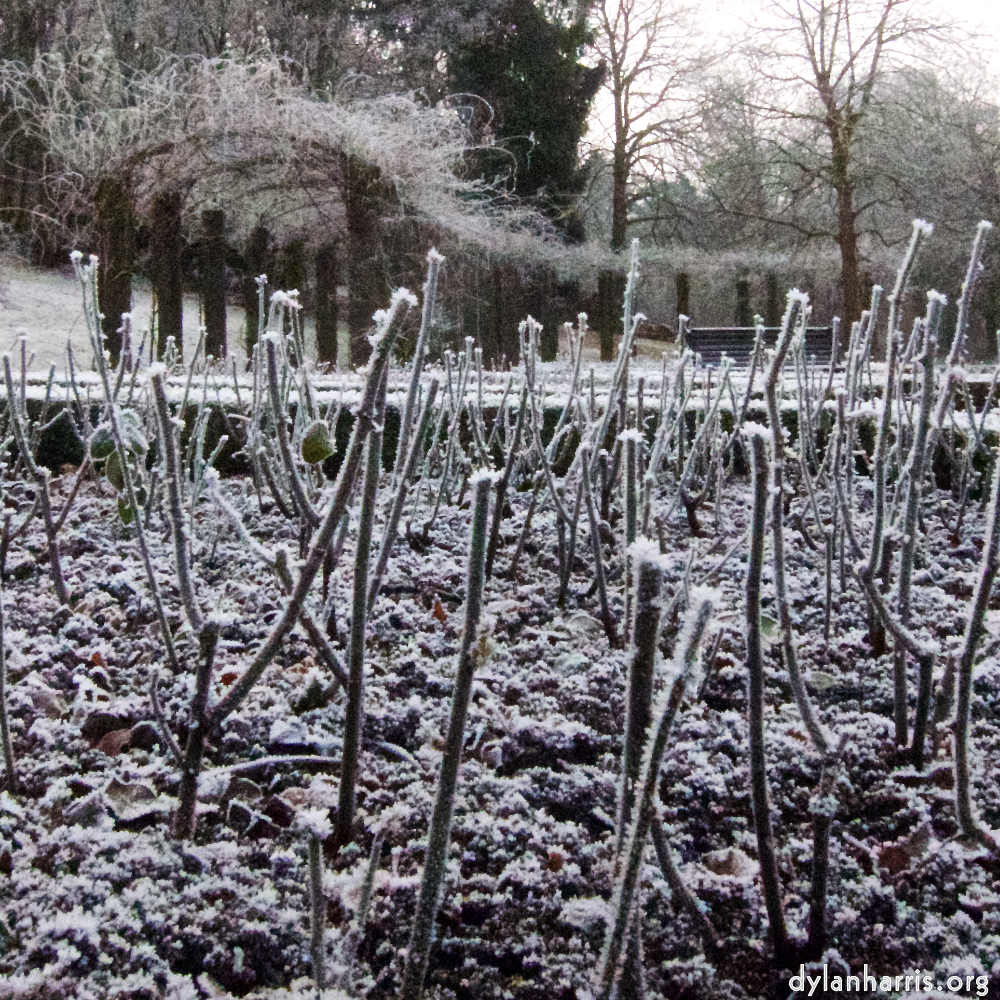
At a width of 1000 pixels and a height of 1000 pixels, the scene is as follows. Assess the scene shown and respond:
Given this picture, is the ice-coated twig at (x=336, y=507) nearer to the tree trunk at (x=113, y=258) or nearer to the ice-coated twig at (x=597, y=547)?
the ice-coated twig at (x=597, y=547)

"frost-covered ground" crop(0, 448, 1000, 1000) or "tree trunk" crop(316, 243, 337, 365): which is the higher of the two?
"tree trunk" crop(316, 243, 337, 365)

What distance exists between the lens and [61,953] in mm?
886

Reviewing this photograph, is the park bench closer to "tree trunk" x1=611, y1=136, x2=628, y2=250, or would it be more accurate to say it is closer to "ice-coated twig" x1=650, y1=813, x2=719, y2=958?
"tree trunk" x1=611, y1=136, x2=628, y2=250

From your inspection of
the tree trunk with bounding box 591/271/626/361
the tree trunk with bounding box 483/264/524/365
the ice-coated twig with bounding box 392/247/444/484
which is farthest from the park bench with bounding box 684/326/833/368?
the ice-coated twig with bounding box 392/247/444/484

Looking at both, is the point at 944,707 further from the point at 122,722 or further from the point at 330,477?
the point at 330,477

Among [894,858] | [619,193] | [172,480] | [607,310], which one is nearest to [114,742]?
[172,480]

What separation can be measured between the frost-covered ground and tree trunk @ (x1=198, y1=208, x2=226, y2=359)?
217 inches

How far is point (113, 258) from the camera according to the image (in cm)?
654

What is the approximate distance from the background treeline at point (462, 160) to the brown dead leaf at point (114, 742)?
220 inches

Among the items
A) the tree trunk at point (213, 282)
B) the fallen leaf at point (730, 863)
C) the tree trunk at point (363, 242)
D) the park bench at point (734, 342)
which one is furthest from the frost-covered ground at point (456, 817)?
the park bench at point (734, 342)

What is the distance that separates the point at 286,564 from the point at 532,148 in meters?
15.4

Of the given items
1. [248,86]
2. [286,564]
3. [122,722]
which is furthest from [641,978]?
[248,86]

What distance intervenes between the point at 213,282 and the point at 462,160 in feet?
13.2

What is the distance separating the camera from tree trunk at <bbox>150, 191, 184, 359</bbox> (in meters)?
6.55
